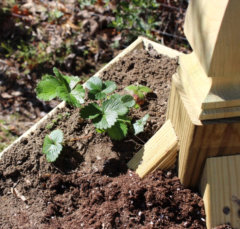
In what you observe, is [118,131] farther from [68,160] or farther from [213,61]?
[213,61]

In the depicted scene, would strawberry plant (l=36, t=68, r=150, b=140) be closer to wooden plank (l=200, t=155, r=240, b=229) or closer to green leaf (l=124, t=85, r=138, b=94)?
green leaf (l=124, t=85, r=138, b=94)

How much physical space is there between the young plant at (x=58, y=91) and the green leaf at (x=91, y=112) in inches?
1.8

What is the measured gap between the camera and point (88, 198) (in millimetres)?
1850

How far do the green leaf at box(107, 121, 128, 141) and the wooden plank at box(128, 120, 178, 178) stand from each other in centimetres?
13

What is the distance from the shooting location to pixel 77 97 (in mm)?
1924

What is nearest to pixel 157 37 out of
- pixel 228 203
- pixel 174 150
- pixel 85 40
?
pixel 85 40

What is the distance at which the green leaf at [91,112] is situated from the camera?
6.20 feet

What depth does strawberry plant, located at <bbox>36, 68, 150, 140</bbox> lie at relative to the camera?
74.0 inches

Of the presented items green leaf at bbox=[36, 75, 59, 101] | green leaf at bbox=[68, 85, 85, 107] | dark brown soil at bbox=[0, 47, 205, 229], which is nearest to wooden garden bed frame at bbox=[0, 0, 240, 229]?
dark brown soil at bbox=[0, 47, 205, 229]

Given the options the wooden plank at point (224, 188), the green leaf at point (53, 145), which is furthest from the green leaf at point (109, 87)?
the wooden plank at point (224, 188)

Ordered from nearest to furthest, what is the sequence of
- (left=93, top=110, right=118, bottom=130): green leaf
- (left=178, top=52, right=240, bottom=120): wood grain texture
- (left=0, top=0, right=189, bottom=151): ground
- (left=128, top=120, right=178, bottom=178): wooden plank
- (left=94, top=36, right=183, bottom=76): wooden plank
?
(left=178, top=52, right=240, bottom=120): wood grain texture → (left=128, top=120, right=178, bottom=178): wooden plank → (left=93, top=110, right=118, bottom=130): green leaf → (left=94, top=36, right=183, bottom=76): wooden plank → (left=0, top=0, right=189, bottom=151): ground

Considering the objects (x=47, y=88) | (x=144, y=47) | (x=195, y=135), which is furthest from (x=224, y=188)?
(x=144, y=47)

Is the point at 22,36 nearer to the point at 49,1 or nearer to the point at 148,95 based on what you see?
the point at 49,1

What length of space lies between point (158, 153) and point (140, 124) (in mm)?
269
